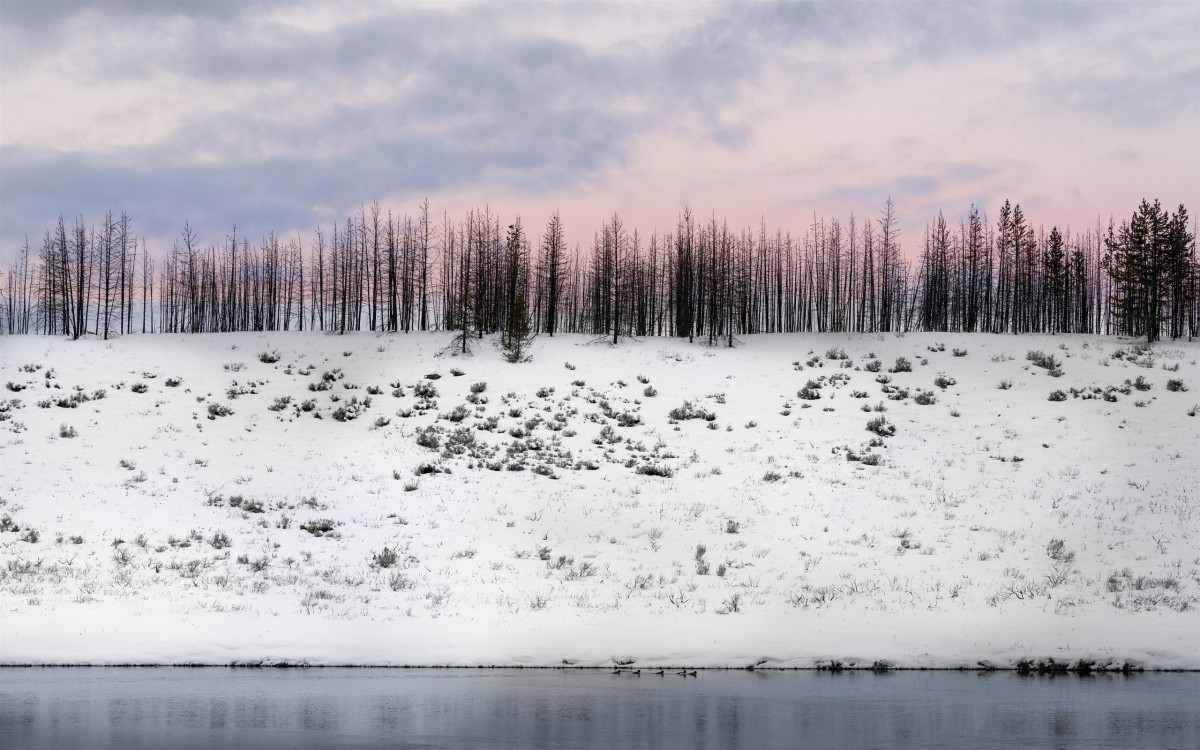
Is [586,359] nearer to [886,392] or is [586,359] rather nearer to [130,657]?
[886,392]

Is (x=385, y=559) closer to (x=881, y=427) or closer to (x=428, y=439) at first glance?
(x=428, y=439)

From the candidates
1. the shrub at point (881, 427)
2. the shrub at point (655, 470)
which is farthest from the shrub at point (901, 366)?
the shrub at point (655, 470)

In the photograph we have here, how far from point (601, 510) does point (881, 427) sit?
47.3 ft

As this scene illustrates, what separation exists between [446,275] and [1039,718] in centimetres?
7372

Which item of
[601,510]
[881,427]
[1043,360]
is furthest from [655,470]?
[1043,360]

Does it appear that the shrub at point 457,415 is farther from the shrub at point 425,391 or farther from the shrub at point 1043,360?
the shrub at point 1043,360

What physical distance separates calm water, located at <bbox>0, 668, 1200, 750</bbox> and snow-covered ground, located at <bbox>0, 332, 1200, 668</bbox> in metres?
→ 1.63

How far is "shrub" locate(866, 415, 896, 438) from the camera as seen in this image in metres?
34.9

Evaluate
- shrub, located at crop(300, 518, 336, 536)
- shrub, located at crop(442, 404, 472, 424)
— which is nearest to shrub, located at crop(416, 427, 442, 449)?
shrub, located at crop(442, 404, 472, 424)

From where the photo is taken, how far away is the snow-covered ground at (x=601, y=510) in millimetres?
16938

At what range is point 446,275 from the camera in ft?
266

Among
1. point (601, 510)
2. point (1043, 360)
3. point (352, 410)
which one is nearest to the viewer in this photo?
point (601, 510)

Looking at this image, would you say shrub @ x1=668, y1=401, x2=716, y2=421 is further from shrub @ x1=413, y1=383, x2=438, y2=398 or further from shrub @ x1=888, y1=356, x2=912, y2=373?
shrub @ x1=888, y1=356, x2=912, y2=373

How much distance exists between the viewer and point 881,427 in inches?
1391
